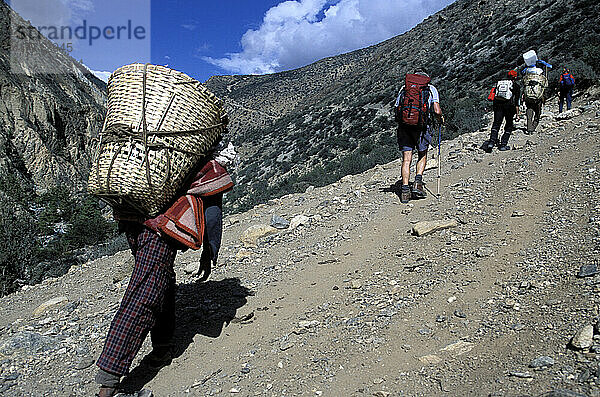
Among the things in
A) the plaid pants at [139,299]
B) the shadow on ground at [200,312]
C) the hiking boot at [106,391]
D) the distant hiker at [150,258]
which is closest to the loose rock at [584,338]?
the distant hiker at [150,258]

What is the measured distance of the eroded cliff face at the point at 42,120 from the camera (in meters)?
23.4

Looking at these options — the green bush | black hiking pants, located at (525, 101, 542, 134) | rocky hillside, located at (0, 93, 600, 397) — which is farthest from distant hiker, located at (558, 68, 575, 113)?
the green bush

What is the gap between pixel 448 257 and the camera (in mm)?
3891

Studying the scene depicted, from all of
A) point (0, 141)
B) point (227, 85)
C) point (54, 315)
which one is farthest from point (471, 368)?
point (227, 85)

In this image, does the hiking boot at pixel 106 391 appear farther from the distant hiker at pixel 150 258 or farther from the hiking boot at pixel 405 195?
the hiking boot at pixel 405 195

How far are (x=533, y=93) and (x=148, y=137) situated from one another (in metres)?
8.11

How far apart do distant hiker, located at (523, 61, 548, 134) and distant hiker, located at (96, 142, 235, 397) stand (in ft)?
24.7

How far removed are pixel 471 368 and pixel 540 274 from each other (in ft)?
3.89

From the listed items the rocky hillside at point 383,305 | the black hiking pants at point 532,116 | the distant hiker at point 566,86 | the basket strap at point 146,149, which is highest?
the distant hiker at point 566,86

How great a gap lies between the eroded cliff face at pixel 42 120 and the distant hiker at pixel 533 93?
21813 millimetres

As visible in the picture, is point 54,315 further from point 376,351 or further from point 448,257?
point 448,257

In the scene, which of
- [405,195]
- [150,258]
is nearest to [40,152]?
[405,195]

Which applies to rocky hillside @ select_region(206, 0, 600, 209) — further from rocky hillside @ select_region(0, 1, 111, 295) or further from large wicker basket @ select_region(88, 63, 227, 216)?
large wicker basket @ select_region(88, 63, 227, 216)

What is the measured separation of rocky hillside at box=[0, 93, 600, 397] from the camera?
2387mm
